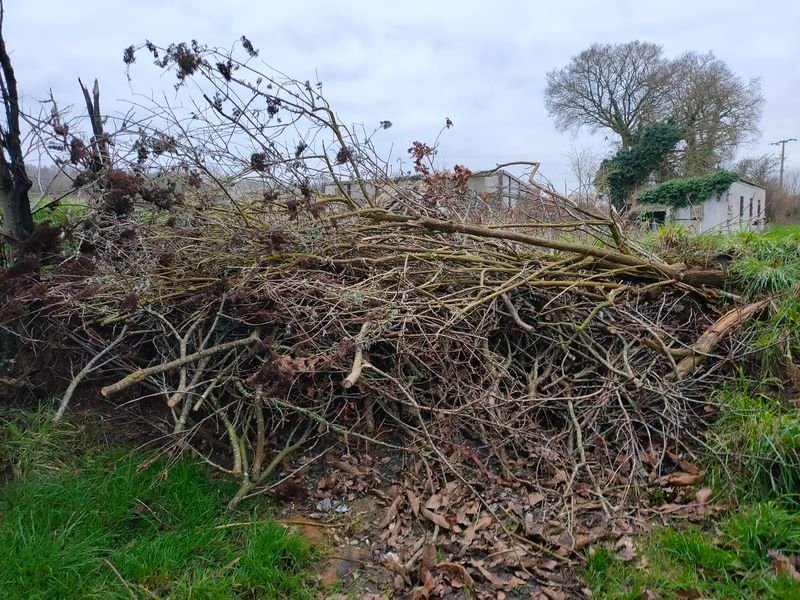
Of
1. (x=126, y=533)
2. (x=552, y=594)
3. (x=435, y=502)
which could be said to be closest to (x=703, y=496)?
(x=552, y=594)

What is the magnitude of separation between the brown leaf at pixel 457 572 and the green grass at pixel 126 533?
0.61 metres

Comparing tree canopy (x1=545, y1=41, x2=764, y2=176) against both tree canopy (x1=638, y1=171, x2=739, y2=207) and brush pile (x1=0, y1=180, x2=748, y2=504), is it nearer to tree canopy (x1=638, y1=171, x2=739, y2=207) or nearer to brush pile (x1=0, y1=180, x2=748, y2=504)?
tree canopy (x1=638, y1=171, x2=739, y2=207)

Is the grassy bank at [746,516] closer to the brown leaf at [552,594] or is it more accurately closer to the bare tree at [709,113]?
the brown leaf at [552,594]

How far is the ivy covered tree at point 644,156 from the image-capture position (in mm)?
25641

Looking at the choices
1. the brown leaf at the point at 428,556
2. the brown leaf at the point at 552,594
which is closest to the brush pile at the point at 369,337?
the brown leaf at the point at 428,556

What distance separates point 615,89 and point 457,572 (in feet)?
103

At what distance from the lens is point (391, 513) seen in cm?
285

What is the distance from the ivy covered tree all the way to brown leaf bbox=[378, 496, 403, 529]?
2485 centimetres

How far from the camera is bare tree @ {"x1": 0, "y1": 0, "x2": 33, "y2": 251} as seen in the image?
357 cm

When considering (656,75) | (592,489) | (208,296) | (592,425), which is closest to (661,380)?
(592,425)

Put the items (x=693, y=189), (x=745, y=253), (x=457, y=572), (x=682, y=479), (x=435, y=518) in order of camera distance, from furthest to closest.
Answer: (x=693, y=189), (x=745, y=253), (x=682, y=479), (x=435, y=518), (x=457, y=572)

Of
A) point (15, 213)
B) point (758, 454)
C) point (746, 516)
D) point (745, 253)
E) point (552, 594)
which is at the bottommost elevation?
point (552, 594)

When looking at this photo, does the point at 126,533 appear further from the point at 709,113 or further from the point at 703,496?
the point at 709,113

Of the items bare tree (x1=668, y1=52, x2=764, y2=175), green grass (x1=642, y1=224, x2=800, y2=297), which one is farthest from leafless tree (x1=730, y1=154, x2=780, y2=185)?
green grass (x1=642, y1=224, x2=800, y2=297)
